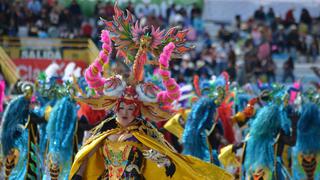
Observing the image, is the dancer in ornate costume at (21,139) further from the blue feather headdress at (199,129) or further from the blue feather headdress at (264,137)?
the blue feather headdress at (264,137)

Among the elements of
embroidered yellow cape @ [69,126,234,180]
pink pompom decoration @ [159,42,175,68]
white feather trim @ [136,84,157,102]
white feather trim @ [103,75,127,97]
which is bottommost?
embroidered yellow cape @ [69,126,234,180]

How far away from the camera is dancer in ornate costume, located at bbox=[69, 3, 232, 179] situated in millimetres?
8469

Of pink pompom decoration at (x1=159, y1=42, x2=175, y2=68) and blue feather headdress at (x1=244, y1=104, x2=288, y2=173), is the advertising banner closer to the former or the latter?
blue feather headdress at (x1=244, y1=104, x2=288, y2=173)

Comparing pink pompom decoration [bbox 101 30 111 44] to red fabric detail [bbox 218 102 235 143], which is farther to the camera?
red fabric detail [bbox 218 102 235 143]

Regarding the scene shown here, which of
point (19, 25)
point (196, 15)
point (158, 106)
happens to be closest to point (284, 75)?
point (196, 15)

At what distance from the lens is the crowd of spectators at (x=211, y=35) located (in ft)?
75.3

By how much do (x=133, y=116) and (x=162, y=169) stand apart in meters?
0.52

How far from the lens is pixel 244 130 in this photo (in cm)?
1524

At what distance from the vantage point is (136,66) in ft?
28.0

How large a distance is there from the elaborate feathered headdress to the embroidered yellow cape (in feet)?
0.89

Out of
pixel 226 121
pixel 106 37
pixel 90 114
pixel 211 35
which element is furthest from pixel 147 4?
pixel 106 37

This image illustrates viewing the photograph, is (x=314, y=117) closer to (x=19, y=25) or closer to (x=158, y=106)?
(x=158, y=106)

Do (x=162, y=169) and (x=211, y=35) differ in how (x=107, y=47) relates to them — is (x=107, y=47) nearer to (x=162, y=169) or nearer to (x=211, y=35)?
(x=162, y=169)

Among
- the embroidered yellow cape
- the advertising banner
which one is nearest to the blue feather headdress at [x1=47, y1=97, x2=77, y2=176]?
the embroidered yellow cape
